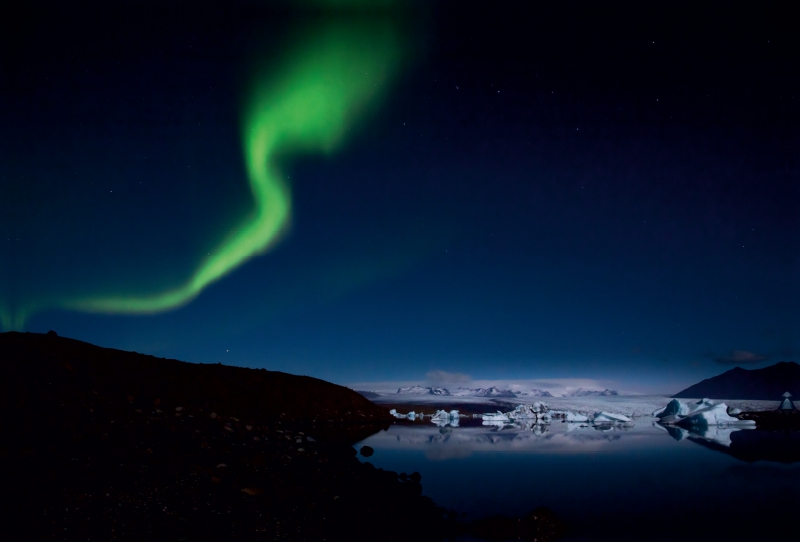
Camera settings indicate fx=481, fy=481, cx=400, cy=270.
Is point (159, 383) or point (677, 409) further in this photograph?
point (677, 409)

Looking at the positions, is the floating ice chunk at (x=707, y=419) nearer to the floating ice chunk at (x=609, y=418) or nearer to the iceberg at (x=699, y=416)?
the iceberg at (x=699, y=416)

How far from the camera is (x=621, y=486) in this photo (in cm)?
1435

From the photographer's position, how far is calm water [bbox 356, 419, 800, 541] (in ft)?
33.7

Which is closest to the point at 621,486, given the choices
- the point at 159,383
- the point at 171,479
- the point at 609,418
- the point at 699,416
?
the point at 171,479

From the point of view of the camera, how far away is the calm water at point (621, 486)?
1027 cm

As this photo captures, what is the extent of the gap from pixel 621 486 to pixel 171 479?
40.5 ft

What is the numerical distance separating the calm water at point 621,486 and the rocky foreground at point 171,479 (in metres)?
1.63

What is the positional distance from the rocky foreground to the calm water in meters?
1.63

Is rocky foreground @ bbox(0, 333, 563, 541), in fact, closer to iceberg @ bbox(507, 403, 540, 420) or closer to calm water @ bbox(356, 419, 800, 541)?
calm water @ bbox(356, 419, 800, 541)

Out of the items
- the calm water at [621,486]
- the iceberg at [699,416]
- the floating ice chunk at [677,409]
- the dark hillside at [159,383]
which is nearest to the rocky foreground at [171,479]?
the dark hillside at [159,383]

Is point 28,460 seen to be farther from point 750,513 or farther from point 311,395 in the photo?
point 311,395

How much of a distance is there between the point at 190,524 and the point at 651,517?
966 centimetres

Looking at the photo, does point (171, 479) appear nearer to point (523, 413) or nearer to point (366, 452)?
point (366, 452)

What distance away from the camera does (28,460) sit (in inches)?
391
